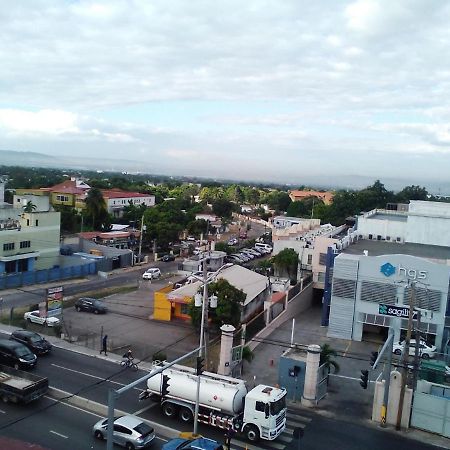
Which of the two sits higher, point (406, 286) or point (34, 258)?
point (406, 286)

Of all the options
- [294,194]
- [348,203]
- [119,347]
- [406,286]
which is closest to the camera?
[119,347]

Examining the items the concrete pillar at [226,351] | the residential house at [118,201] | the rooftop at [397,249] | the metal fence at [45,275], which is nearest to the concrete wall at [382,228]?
the rooftop at [397,249]

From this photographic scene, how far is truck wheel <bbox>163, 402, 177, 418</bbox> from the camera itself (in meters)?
21.6

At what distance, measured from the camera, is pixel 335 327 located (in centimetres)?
3628

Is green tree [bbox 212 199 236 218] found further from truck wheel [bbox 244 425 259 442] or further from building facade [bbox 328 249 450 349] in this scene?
truck wheel [bbox 244 425 259 442]

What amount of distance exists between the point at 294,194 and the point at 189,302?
134 meters

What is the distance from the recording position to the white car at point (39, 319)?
3412cm

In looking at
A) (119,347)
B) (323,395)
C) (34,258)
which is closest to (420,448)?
(323,395)

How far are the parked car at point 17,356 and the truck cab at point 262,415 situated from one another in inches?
470

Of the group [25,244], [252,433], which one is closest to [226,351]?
[252,433]

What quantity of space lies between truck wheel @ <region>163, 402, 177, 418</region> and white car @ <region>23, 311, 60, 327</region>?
596 inches

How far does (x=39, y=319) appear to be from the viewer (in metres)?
34.4

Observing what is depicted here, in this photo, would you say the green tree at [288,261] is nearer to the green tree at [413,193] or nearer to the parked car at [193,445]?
the parked car at [193,445]

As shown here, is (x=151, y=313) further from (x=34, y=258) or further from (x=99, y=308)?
(x=34, y=258)
